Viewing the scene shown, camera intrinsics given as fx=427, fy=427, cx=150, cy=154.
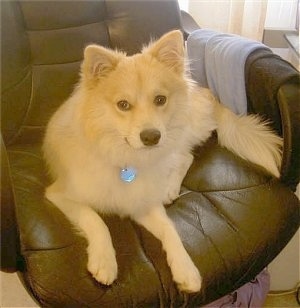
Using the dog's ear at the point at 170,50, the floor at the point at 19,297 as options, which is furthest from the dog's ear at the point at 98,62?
the floor at the point at 19,297

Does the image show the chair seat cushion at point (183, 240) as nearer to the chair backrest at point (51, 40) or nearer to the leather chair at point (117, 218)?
the leather chair at point (117, 218)

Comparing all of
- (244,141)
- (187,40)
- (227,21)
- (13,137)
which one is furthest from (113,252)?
(227,21)

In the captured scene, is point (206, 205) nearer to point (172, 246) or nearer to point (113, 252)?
point (172, 246)

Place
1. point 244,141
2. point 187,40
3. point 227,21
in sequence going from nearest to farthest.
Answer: point 244,141, point 187,40, point 227,21

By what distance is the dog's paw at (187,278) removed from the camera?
0.99m

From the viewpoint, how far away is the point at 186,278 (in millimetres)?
991

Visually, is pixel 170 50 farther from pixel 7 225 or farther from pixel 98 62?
pixel 7 225

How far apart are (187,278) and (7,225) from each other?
423 mm

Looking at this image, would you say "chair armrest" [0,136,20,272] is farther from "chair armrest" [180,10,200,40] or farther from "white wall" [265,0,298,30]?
"white wall" [265,0,298,30]

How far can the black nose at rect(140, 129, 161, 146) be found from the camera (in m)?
1.10

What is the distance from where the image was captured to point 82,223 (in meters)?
1.12

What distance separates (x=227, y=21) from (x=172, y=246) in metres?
1.37

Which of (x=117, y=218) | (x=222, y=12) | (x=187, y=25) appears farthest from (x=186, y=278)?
(x=222, y=12)

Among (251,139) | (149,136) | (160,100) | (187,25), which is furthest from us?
(187,25)
